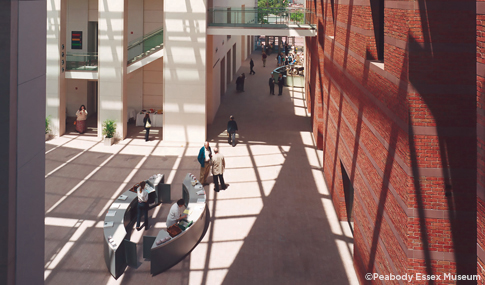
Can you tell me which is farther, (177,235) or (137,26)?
(137,26)

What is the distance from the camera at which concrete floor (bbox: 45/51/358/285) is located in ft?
33.4

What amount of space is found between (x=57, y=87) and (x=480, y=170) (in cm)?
1968

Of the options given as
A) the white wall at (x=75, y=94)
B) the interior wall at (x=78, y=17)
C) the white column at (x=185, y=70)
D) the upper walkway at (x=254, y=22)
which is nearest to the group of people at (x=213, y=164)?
the white column at (x=185, y=70)

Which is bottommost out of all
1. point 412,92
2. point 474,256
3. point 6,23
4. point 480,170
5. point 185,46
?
point 474,256

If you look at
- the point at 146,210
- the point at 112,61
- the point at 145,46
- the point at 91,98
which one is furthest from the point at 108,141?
the point at 146,210

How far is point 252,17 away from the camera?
20.5 metres

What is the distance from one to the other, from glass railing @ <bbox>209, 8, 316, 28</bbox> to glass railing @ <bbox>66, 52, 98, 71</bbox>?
5.77 m

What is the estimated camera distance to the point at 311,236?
12.1 meters

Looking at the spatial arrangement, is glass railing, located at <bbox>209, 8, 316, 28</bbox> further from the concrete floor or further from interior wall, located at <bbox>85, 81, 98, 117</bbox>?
interior wall, located at <bbox>85, 81, 98, 117</bbox>

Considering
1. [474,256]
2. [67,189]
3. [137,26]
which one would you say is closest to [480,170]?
[474,256]

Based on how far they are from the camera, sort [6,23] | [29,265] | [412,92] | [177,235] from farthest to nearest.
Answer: [177,235] < [412,92] < [29,265] < [6,23]

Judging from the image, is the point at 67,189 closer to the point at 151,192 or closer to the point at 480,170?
the point at 151,192

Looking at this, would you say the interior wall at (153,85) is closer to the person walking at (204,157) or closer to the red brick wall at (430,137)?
the person walking at (204,157)

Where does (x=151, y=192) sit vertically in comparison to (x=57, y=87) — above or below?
below
